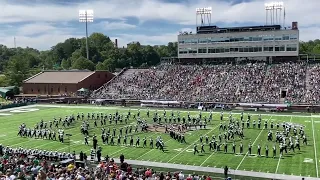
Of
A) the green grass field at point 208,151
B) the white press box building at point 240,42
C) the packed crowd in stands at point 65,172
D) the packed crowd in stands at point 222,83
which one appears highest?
the white press box building at point 240,42

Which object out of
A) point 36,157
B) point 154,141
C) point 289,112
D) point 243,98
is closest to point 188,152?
point 154,141

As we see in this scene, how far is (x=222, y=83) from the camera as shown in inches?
2163

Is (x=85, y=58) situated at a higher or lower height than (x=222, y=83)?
higher

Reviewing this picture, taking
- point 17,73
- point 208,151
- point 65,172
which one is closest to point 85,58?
point 17,73

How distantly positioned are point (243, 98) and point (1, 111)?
30190 mm

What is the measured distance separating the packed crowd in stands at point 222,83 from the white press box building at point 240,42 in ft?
9.68

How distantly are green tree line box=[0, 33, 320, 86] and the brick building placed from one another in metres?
10.2

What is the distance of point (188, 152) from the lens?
79.4 feet

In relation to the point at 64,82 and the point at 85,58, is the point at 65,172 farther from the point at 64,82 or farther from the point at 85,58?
the point at 85,58

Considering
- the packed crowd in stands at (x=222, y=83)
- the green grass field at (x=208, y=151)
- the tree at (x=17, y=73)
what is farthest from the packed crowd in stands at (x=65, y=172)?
the tree at (x=17, y=73)

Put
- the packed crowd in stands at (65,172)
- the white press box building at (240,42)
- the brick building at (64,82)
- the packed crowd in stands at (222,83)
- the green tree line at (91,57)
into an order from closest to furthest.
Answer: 1. the packed crowd in stands at (65,172)
2. the packed crowd in stands at (222,83)
3. the white press box building at (240,42)
4. the brick building at (64,82)
5. the green tree line at (91,57)

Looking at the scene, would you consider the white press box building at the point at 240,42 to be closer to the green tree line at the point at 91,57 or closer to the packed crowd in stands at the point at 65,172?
the green tree line at the point at 91,57

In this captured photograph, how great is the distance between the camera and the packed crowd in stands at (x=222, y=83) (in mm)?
49250

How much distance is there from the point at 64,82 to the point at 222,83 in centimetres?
2555
